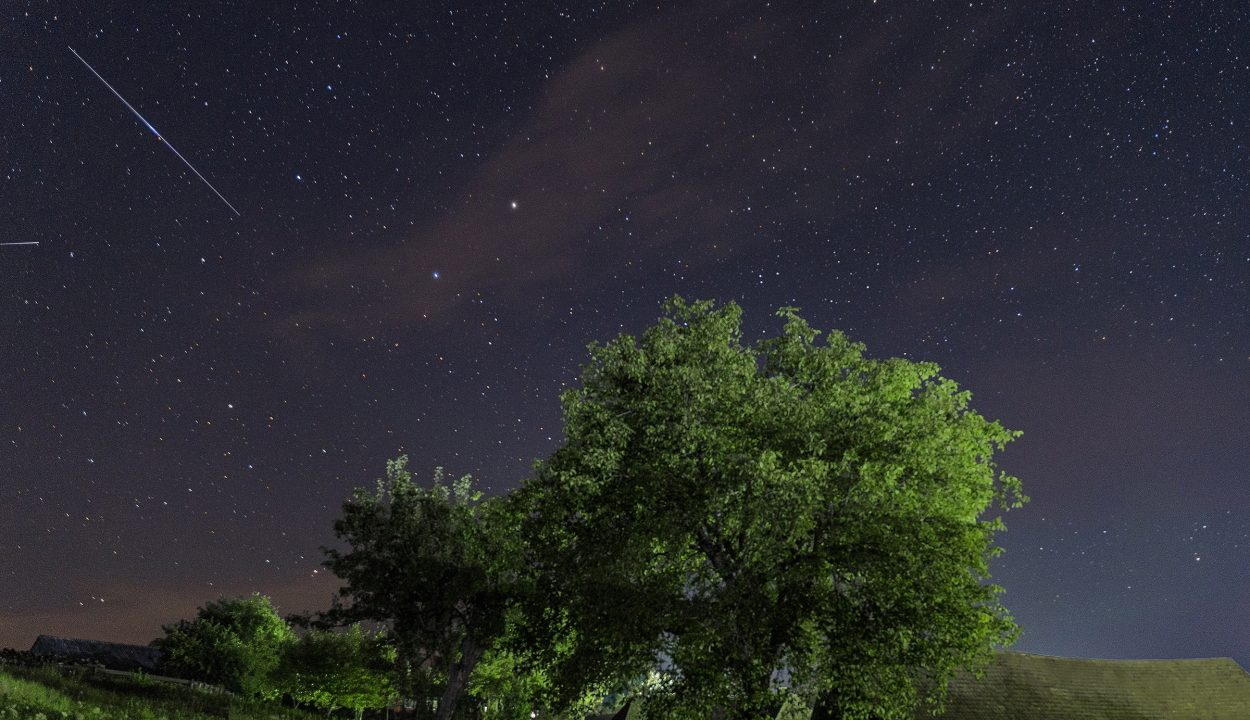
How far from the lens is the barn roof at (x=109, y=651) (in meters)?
80.1

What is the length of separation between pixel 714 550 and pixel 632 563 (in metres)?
3.25

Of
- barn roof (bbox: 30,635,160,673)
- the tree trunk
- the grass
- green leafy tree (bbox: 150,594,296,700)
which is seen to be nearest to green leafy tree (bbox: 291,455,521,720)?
the tree trunk

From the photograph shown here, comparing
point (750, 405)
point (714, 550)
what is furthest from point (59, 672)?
point (750, 405)

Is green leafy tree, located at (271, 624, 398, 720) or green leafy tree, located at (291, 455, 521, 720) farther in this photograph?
green leafy tree, located at (271, 624, 398, 720)

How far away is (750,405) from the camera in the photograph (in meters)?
21.5

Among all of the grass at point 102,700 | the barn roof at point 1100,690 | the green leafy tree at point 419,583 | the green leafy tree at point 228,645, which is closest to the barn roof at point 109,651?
the green leafy tree at point 228,645

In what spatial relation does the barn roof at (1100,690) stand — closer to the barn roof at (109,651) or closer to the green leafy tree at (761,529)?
the green leafy tree at (761,529)

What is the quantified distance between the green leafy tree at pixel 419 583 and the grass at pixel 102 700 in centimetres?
854

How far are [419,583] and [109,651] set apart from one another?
80566 millimetres

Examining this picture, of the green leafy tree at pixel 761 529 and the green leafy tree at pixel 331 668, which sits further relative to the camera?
the green leafy tree at pixel 331 668

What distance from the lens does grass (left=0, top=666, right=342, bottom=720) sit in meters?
14.1

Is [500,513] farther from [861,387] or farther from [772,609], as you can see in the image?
[861,387]

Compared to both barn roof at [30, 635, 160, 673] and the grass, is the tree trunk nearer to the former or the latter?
the grass

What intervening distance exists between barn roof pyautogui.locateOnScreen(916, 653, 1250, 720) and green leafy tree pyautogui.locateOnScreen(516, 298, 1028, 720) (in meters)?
11.9
